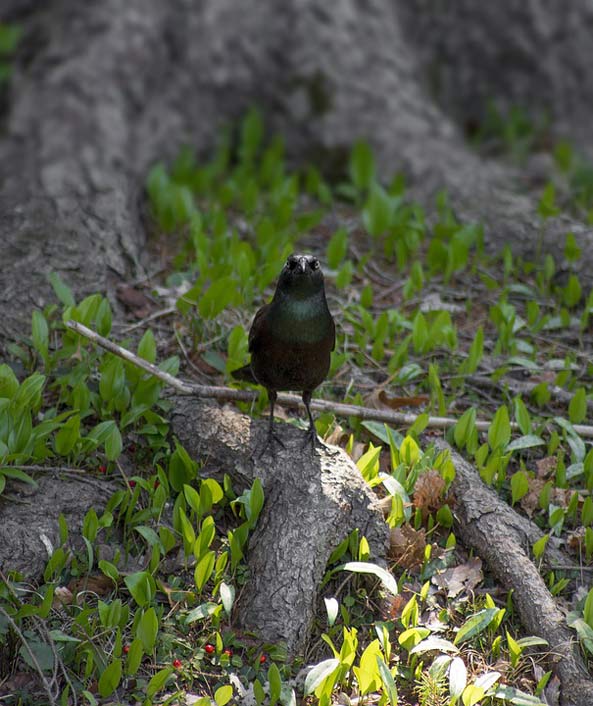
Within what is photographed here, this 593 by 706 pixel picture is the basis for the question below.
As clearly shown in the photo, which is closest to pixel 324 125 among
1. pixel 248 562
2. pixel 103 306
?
pixel 103 306

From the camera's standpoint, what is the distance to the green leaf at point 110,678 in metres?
3.10

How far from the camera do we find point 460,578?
3.77 meters

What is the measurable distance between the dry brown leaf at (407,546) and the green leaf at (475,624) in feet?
1.22

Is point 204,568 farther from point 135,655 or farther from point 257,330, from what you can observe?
point 257,330

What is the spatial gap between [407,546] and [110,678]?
1353 mm

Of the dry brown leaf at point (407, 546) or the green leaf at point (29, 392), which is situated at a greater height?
the green leaf at point (29, 392)

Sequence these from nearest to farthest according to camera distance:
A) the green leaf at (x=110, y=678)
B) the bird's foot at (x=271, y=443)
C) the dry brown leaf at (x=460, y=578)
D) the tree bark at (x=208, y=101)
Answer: the green leaf at (x=110, y=678), the dry brown leaf at (x=460, y=578), the bird's foot at (x=271, y=443), the tree bark at (x=208, y=101)

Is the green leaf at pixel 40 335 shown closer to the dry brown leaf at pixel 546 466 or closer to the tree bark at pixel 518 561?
the tree bark at pixel 518 561

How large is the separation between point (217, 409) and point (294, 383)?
44 centimetres

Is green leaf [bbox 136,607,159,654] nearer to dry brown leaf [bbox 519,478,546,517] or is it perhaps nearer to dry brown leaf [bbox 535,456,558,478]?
dry brown leaf [bbox 519,478,546,517]

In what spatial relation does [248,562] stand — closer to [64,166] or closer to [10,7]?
[64,166]

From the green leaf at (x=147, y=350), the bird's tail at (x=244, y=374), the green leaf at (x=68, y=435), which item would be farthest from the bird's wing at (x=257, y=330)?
the green leaf at (x=68, y=435)

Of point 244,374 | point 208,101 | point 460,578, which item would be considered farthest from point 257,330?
point 208,101

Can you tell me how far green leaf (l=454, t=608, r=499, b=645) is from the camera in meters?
3.46
